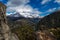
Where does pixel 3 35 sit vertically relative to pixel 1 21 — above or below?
below

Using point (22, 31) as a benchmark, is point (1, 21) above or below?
above

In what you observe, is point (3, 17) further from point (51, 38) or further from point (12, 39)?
point (51, 38)

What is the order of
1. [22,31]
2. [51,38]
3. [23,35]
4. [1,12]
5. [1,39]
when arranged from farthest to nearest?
[22,31], [23,35], [51,38], [1,12], [1,39]

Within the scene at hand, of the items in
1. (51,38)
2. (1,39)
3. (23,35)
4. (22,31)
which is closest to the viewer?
(1,39)

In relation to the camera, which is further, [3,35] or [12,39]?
[12,39]

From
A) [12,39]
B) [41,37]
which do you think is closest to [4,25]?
[12,39]

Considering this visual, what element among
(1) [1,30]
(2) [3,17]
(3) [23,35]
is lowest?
(3) [23,35]

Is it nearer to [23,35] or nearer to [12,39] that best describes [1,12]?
[12,39]

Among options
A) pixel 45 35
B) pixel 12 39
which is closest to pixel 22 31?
pixel 45 35

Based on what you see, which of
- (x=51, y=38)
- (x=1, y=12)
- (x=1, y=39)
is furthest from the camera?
(x=51, y=38)
